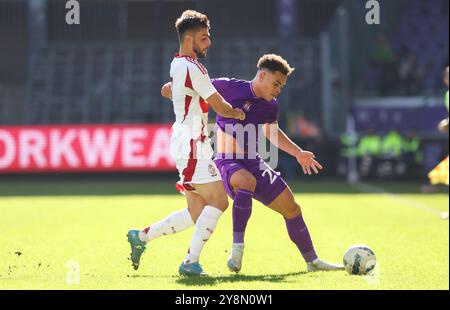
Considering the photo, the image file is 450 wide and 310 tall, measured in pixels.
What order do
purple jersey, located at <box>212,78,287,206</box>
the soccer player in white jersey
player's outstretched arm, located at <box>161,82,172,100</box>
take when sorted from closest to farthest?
the soccer player in white jersey
player's outstretched arm, located at <box>161,82,172,100</box>
purple jersey, located at <box>212,78,287,206</box>

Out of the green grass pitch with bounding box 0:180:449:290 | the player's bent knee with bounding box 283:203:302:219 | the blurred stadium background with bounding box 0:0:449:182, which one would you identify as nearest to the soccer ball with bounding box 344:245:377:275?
the green grass pitch with bounding box 0:180:449:290

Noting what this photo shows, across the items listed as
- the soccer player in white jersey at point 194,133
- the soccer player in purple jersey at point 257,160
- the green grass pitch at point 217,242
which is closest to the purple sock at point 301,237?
the soccer player in purple jersey at point 257,160

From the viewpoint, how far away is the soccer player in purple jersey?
7542 mm

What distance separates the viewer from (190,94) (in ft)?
23.2

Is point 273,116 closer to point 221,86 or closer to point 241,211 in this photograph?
point 221,86

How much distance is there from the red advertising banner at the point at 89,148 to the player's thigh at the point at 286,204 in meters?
14.2

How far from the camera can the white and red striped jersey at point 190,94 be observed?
6914 mm

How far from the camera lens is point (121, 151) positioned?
2191cm

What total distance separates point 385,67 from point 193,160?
763 inches

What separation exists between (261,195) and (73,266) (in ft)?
5.34

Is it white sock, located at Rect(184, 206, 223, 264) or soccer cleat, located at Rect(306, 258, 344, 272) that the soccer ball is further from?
white sock, located at Rect(184, 206, 223, 264)

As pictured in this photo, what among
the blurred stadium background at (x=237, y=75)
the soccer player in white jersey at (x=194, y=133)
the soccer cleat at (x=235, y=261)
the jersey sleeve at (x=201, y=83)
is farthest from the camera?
the blurred stadium background at (x=237, y=75)

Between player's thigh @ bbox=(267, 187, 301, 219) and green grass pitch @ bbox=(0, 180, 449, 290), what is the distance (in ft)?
1.48

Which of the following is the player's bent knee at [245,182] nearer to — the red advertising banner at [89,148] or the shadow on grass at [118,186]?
the shadow on grass at [118,186]
